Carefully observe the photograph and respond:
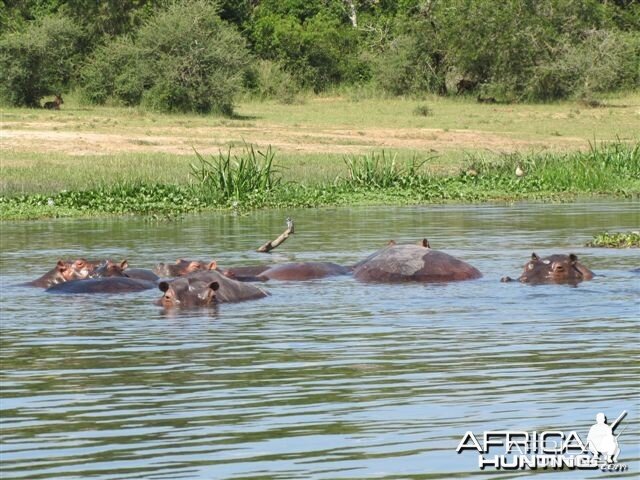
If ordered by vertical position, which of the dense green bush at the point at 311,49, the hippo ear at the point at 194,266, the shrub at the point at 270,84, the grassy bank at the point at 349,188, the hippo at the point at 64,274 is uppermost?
the dense green bush at the point at 311,49

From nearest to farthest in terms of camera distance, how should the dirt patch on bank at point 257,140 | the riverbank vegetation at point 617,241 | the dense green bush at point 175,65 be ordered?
the riverbank vegetation at point 617,241, the dirt patch on bank at point 257,140, the dense green bush at point 175,65

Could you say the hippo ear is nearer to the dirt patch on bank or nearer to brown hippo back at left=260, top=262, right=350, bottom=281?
brown hippo back at left=260, top=262, right=350, bottom=281

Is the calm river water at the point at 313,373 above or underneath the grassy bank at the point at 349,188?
above

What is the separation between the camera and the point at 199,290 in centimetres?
922

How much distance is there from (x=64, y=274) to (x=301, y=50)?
3263 centimetres

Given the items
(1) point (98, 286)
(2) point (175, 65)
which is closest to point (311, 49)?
(2) point (175, 65)

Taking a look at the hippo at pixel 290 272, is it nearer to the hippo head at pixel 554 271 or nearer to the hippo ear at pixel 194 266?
the hippo ear at pixel 194 266

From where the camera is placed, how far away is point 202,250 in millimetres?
12656

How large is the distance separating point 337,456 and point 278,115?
2818cm

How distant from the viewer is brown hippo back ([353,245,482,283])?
1033cm

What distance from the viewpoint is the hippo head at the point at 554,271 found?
10.1 m

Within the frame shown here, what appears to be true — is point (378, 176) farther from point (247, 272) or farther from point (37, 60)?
point (37, 60)

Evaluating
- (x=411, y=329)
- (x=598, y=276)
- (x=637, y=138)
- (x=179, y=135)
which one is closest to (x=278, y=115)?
(x=179, y=135)

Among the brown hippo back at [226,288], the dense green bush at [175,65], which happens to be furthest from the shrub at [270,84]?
the brown hippo back at [226,288]
